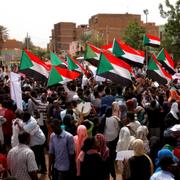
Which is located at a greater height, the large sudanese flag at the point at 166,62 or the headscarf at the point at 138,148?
the large sudanese flag at the point at 166,62

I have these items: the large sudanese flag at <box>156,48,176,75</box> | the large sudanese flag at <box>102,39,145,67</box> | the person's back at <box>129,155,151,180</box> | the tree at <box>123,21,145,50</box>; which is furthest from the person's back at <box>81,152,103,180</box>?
the tree at <box>123,21,145,50</box>

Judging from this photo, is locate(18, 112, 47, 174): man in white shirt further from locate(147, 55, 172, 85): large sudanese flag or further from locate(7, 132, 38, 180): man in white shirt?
locate(147, 55, 172, 85): large sudanese flag

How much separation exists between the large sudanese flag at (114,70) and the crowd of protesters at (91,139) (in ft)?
1.09

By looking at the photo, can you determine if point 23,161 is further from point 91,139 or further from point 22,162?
point 91,139

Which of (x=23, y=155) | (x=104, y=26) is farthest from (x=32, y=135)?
(x=104, y=26)

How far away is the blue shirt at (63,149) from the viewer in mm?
7374

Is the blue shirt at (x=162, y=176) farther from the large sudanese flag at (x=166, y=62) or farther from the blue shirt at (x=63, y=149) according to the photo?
the large sudanese flag at (x=166, y=62)

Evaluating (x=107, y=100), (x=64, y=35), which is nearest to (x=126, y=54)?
(x=107, y=100)

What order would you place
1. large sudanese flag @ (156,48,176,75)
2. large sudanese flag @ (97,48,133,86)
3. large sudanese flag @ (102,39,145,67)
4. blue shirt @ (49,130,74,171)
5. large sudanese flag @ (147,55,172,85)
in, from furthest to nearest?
large sudanese flag @ (156,48,176,75)
large sudanese flag @ (102,39,145,67)
large sudanese flag @ (147,55,172,85)
large sudanese flag @ (97,48,133,86)
blue shirt @ (49,130,74,171)

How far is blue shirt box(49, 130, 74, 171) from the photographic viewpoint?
24.2 ft

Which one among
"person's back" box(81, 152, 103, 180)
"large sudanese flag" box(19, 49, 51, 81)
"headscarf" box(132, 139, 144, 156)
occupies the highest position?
"large sudanese flag" box(19, 49, 51, 81)

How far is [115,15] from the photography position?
4624 inches

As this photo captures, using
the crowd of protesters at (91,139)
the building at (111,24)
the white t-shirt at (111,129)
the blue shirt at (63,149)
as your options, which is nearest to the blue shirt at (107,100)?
the crowd of protesters at (91,139)

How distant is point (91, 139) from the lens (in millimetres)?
6578
